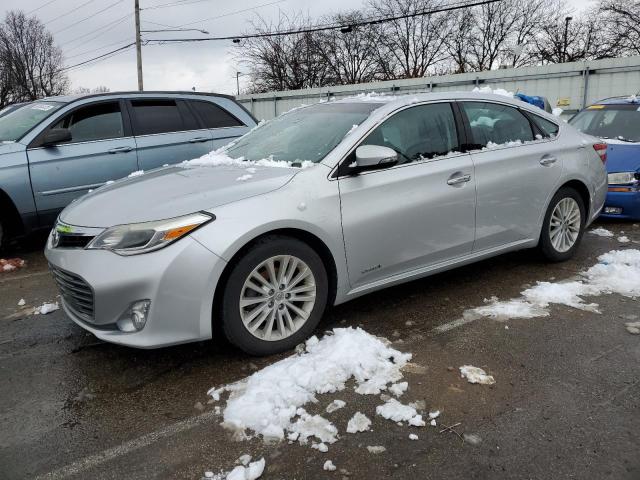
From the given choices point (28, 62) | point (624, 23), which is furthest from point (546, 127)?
point (28, 62)

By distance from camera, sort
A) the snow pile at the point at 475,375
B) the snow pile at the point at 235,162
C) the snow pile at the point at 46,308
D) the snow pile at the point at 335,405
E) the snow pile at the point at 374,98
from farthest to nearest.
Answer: the snow pile at the point at 46,308
the snow pile at the point at 374,98
the snow pile at the point at 235,162
the snow pile at the point at 475,375
the snow pile at the point at 335,405

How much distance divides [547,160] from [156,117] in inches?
182

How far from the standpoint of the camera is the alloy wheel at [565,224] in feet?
16.1

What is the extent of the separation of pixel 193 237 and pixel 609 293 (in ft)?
11.1

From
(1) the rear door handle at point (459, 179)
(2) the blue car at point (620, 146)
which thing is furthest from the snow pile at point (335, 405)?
(2) the blue car at point (620, 146)

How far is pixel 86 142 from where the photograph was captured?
611cm

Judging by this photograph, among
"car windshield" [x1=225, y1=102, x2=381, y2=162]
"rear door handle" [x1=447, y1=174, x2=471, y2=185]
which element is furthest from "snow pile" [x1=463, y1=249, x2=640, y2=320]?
"car windshield" [x1=225, y1=102, x2=381, y2=162]

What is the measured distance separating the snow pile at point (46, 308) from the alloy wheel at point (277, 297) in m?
2.08

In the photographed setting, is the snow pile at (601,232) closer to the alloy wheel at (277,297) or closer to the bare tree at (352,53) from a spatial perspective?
the alloy wheel at (277,297)

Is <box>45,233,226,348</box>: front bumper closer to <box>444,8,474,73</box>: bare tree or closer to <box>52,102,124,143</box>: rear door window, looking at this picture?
<box>52,102,124,143</box>: rear door window

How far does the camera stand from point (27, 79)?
209 feet

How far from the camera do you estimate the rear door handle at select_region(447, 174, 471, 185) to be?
398 centimetres

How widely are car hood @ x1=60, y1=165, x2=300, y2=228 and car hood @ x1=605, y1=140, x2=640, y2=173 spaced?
17.1 feet

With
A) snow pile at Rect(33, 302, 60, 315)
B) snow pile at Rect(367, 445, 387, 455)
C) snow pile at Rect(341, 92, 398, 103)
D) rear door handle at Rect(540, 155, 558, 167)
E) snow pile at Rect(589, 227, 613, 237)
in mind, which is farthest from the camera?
snow pile at Rect(589, 227, 613, 237)
